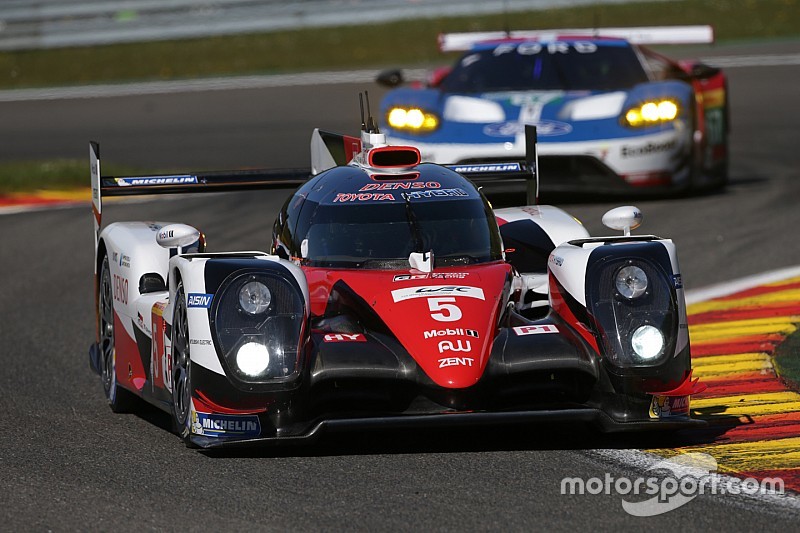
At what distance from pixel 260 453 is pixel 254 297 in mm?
618

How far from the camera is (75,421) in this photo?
715 cm

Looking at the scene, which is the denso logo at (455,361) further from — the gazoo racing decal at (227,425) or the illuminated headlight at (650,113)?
the illuminated headlight at (650,113)

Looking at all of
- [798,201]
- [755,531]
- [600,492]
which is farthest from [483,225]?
[798,201]

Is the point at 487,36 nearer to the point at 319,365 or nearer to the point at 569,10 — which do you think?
the point at 319,365

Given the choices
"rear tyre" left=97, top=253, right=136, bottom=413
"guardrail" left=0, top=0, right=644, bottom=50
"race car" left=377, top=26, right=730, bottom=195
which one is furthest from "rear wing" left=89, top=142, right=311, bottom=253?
"guardrail" left=0, top=0, right=644, bottom=50

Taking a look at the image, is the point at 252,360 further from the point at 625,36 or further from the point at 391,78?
the point at 625,36

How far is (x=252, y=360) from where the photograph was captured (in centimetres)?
611

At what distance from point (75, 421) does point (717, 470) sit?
2.91 metres

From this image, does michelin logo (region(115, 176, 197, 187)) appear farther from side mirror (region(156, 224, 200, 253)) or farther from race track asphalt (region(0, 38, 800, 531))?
side mirror (region(156, 224, 200, 253))

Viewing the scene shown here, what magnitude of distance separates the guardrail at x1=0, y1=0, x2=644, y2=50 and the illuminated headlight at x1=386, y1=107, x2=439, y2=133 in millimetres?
13263

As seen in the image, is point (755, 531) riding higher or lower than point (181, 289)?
lower

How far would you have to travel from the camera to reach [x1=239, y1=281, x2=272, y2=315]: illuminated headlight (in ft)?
20.3

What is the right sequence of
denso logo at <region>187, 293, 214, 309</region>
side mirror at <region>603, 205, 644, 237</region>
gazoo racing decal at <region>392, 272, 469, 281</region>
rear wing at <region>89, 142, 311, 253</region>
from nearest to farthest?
1. denso logo at <region>187, 293, 214, 309</region>
2. gazoo racing decal at <region>392, 272, 469, 281</region>
3. side mirror at <region>603, 205, 644, 237</region>
4. rear wing at <region>89, 142, 311, 253</region>

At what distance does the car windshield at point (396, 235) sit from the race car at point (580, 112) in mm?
5297
